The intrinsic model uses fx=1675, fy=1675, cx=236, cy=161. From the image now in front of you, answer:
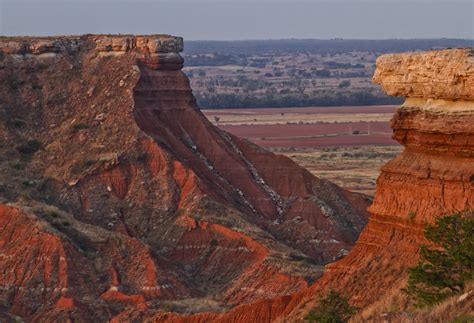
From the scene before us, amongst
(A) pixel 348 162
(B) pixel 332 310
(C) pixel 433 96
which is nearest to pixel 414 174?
(C) pixel 433 96

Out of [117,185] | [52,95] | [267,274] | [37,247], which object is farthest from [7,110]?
[267,274]

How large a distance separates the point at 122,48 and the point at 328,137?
79.9 m

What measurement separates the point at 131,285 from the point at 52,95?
45.2 ft

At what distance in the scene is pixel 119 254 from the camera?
61.8 m

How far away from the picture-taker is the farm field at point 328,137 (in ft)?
376

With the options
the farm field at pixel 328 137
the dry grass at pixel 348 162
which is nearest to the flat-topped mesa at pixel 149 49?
the farm field at pixel 328 137

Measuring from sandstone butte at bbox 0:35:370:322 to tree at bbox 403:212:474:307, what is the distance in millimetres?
19799

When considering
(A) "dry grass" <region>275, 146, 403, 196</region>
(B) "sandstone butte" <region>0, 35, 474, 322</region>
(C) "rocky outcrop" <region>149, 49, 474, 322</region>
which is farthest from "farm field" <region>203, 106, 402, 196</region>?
(C) "rocky outcrop" <region>149, 49, 474, 322</region>

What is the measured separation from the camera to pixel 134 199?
6769 cm

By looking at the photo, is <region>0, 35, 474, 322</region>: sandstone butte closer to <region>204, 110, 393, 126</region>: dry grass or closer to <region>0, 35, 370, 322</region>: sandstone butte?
<region>0, 35, 370, 322</region>: sandstone butte

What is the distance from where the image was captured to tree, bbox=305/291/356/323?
36875 millimetres

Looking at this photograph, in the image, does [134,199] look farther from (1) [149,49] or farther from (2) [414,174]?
(2) [414,174]

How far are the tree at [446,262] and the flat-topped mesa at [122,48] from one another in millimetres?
36906

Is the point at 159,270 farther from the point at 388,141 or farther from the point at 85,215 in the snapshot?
the point at 388,141
